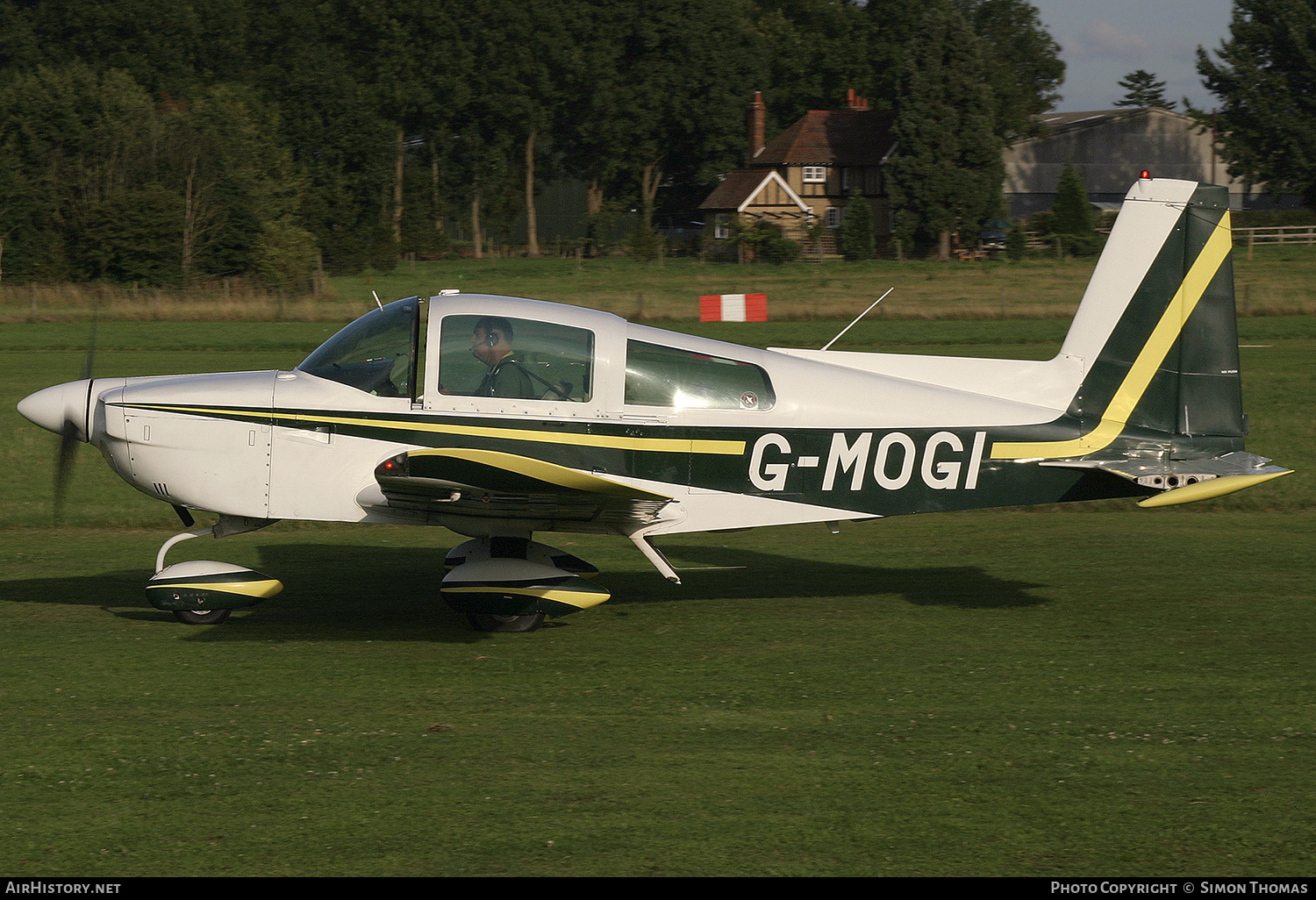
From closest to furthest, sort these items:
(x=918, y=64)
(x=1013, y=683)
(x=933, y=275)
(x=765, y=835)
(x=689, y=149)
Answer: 1. (x=765, y=835)
2. (x=1013, y=683)
3. (x=933, y=275)
4. (x=918, y=64)
5. (x=689, y=149)

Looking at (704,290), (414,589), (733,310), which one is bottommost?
(414,589)

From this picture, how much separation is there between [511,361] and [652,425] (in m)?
0.96

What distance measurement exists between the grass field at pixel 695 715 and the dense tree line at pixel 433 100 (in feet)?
135

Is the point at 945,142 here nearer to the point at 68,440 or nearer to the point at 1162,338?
the point at 1162,338

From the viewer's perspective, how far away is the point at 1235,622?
26.9ft

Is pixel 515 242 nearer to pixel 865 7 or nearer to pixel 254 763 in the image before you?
pixel 865 7

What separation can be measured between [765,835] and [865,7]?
99.9 m

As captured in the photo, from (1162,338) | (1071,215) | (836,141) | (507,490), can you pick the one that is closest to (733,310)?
(1162,338)

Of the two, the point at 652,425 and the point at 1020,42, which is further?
the point at 1020,42

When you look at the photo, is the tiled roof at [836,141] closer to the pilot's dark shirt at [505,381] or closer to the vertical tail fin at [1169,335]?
the vertical tail fin at [1169,335]

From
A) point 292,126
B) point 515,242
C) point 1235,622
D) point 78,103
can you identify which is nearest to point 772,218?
point 515,242

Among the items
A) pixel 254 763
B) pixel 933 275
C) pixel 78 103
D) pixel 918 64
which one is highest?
pixel 918 64

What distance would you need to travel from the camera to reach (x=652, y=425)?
7.93 m

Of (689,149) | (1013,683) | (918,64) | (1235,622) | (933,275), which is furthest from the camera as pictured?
(689,149)
